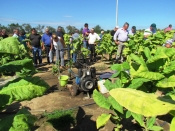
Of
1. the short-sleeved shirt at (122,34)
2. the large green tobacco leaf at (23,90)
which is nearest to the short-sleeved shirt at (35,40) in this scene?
the short-sleeved shirt at (122,34)

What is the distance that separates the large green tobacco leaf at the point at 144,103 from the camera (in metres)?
0.55

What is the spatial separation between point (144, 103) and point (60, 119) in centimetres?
355

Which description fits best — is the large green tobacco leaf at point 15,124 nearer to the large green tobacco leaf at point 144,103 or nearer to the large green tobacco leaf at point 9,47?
the large green tobacco leaf at point 9,47

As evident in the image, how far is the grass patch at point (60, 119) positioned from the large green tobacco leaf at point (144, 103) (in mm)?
3289

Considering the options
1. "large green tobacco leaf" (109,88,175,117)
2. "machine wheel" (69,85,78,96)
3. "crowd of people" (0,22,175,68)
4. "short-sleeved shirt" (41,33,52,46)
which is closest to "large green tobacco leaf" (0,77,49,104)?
"large green tobacco leaf" (109,88,175,117)

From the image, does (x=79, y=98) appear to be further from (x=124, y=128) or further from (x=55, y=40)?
(x=55, y=40)

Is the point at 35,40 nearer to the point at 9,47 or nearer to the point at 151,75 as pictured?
the point at 151,75

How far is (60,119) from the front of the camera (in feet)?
12.8

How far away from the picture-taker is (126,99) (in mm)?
604

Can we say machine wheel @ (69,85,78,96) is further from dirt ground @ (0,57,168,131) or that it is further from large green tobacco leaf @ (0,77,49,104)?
large green tobacco leaf @ (0,77,49,104)

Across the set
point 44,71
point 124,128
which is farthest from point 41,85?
point 44,71

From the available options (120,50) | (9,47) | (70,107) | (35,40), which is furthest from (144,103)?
(35,40)

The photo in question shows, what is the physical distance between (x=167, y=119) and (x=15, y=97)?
331 centimetres

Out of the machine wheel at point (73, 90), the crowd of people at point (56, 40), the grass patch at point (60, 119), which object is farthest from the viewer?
the crowd of people at point (56, 40)
